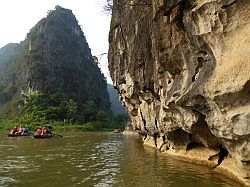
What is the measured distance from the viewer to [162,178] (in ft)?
39.5

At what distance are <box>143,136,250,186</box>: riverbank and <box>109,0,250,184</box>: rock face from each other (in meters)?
0.06

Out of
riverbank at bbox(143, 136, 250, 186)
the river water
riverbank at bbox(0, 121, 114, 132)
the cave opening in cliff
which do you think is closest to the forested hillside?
riverbank at bbox(0, 121, 114, 132)

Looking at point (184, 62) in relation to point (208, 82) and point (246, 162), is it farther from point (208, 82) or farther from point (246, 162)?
point (246, 162)

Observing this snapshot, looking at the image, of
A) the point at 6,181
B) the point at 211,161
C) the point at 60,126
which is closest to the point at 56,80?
the point at 60,126

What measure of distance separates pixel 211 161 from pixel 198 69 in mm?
4064

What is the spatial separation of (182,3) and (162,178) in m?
6.21

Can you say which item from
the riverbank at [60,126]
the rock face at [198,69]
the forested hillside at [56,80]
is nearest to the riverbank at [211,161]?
the rock face at [198,69]

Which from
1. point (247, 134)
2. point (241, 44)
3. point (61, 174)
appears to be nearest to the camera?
point (247, 134)

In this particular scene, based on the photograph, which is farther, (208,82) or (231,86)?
(208,82)

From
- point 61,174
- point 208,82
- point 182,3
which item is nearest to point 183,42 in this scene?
point 182,3

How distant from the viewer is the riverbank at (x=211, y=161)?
1002cm

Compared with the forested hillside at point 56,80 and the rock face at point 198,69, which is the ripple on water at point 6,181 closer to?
the rock face at point 198,69

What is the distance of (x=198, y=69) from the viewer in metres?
12.7

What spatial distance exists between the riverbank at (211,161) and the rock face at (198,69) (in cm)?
6
